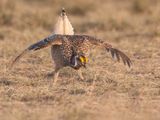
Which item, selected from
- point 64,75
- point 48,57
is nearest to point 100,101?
point 64,75

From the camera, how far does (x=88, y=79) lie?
32.3ft

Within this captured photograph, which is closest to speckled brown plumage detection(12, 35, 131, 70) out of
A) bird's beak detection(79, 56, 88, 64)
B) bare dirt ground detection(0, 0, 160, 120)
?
bird's beak detection(79, 56, 88, 64)

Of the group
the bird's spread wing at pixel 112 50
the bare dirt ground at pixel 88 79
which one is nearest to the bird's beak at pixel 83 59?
the bare dirt ground at pixel 88 79

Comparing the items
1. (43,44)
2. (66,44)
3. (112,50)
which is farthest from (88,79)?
(43,44)

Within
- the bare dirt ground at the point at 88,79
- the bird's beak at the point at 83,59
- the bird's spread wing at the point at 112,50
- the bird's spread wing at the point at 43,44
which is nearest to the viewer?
the bare dirt ground at the point at 88,79

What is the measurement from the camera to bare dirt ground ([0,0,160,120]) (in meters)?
7.80

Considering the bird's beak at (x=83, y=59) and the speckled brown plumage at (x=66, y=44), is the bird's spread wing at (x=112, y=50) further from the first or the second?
the bird's beak at (x=83, y=59)

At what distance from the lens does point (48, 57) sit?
1167cm

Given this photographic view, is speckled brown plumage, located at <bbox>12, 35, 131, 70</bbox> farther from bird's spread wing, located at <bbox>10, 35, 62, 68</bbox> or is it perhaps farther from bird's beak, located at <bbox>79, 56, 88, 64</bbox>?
bird's beak, located at <bbox>79, 56, 88, 64</bbox>

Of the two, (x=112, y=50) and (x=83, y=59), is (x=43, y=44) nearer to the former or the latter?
(x=83, y=59)

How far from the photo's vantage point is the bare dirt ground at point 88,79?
780 cm

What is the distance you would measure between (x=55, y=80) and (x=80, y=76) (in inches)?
18.7

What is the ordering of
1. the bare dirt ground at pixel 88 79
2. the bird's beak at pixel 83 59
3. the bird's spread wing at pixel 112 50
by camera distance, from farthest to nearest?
the bird's spread wing at pixel 112 50 → the bird's beak at pixel 83 59 → the bare dirt ground at pixel 88 79

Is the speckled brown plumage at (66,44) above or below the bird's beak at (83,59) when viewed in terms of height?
above
